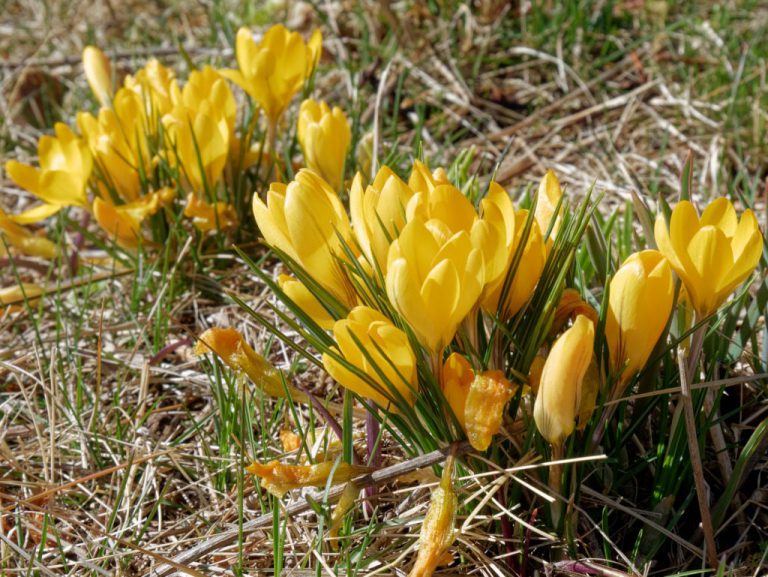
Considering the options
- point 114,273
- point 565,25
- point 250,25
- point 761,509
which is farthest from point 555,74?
point 761,509

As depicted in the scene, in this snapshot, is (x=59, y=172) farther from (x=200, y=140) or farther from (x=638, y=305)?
(x=638, y=305)

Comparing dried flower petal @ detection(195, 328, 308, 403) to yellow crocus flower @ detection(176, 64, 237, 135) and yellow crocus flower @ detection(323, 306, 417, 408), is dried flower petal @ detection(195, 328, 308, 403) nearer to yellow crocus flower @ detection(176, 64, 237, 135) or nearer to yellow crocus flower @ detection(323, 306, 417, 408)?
yellow crocus flower @ detection(323, 306, 417, 408)

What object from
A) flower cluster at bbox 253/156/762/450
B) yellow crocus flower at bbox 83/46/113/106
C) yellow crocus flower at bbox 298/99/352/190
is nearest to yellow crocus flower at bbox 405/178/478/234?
flower cluster at bbox 253/156/762/450

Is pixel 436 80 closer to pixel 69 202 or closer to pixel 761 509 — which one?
pixel 69 202

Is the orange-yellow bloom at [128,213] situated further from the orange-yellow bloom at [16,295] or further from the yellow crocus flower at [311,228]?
the yellow crocus flower at [311,228]

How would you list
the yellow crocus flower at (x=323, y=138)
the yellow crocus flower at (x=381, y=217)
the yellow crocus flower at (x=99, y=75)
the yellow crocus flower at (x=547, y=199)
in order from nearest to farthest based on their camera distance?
the yellow crocus flower at (x=381, y=217) < the yellow crocus flower at (x=547, y=199) < the yellow crocus flower at (x=323, y=138) < the yellow crocus flower at (x=99, y=75)

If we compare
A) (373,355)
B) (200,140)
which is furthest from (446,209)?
(200,140)

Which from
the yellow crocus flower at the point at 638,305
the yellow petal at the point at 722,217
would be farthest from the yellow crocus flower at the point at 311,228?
the yellow petal at the point at 722,217
